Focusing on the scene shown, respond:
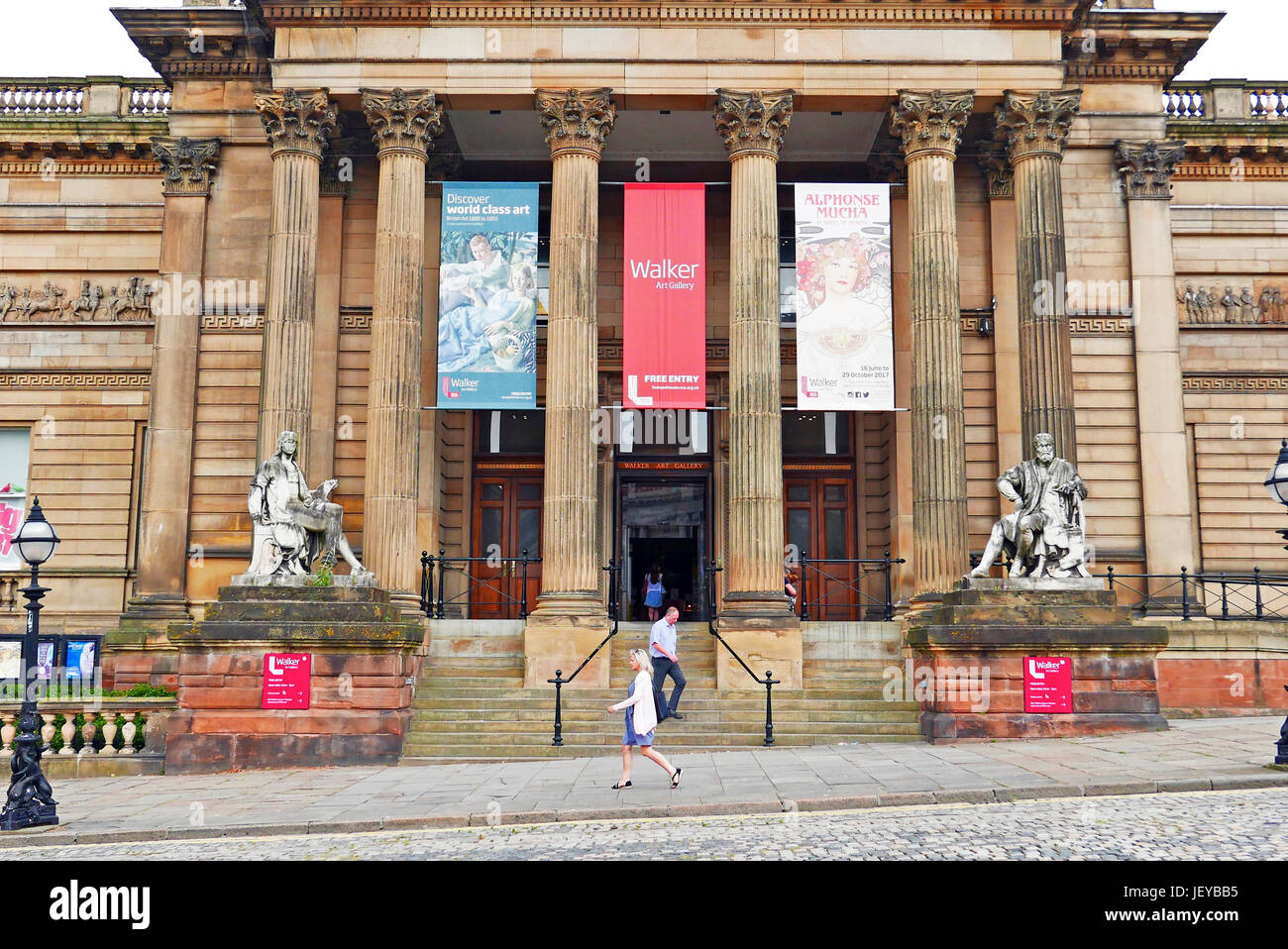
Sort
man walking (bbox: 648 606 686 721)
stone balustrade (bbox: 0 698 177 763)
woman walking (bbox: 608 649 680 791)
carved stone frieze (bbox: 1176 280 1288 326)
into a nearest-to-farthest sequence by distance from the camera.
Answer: woman walking (bbox: 608 649 680 791) → stone balustrade (bbox: 0 698 177 763) → man walking (bbox: 648 606 686 721) → carved stone frieze (bbox: 1176 280 1288 326)

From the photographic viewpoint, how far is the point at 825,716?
19.4 m

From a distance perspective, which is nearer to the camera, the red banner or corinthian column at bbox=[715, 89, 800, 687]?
corinthian column at bbox=[715, 89, 800, 687]

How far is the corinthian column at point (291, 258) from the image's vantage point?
72.5ft

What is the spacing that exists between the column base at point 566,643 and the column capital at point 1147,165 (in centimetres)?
1466

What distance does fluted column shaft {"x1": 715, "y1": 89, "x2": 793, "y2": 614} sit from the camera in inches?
848

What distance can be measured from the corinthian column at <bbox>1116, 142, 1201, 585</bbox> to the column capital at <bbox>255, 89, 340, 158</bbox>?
16464mm

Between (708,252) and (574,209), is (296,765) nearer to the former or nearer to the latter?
(574,209)

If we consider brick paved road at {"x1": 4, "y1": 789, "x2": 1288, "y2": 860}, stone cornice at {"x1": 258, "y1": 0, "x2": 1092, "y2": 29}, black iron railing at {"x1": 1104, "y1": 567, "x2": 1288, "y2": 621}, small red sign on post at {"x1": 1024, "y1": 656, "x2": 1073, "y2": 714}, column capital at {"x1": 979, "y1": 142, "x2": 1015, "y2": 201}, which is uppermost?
stone cornice at {"x1": 258, "y1": 0, "x2": 1092, "y2": 29}

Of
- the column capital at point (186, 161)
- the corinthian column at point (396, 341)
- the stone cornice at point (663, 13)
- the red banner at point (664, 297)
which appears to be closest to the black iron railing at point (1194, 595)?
the red banner at point (664, 297)

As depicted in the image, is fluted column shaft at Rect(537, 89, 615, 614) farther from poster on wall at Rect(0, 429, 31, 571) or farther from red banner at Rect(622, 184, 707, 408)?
poster on wall at Rect(0, 429, 31, 571)

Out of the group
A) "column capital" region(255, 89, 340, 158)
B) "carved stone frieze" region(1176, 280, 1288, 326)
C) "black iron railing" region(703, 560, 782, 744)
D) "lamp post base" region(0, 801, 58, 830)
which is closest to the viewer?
"lamp post base" region(0, 801, 58, 830)

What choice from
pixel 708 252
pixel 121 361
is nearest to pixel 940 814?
Answer: pixel 708 252

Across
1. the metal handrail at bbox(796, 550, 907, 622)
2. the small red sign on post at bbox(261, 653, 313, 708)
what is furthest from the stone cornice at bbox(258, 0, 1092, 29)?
the small red sign on post at bbox(261, 653, 313, 708)

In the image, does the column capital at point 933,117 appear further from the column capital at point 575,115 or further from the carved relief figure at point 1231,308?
the carved relief figure at point 1231,308
